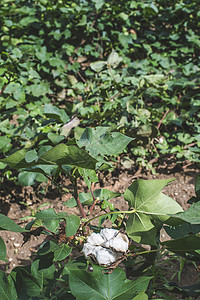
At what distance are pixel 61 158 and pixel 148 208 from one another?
1.04ft

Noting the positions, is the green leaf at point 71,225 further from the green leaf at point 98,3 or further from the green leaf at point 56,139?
the green leaf at point 98,3

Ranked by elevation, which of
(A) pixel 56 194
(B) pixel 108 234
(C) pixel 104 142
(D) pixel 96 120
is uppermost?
(C) pixel 104 142

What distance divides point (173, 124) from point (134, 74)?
545mm

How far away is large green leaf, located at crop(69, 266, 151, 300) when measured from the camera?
90 cm

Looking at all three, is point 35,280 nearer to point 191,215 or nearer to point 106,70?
point 191,215

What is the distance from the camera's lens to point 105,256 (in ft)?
3.07

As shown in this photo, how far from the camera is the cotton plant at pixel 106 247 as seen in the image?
0.94m

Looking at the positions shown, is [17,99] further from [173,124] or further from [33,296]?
[33,296]

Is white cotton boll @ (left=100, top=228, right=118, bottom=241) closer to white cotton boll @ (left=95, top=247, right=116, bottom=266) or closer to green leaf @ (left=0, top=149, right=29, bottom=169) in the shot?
white cotton boll @ (left=95, top=247, right=116, bottom=266)

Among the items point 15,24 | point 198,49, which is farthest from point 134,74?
point 15,24

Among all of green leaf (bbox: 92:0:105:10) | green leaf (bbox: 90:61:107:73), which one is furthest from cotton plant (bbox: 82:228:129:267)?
green leaf (bbox: 92:0:105:10)

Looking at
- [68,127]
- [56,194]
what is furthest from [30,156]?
[56,194]

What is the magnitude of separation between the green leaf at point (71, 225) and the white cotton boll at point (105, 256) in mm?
93

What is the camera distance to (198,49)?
3.09m
